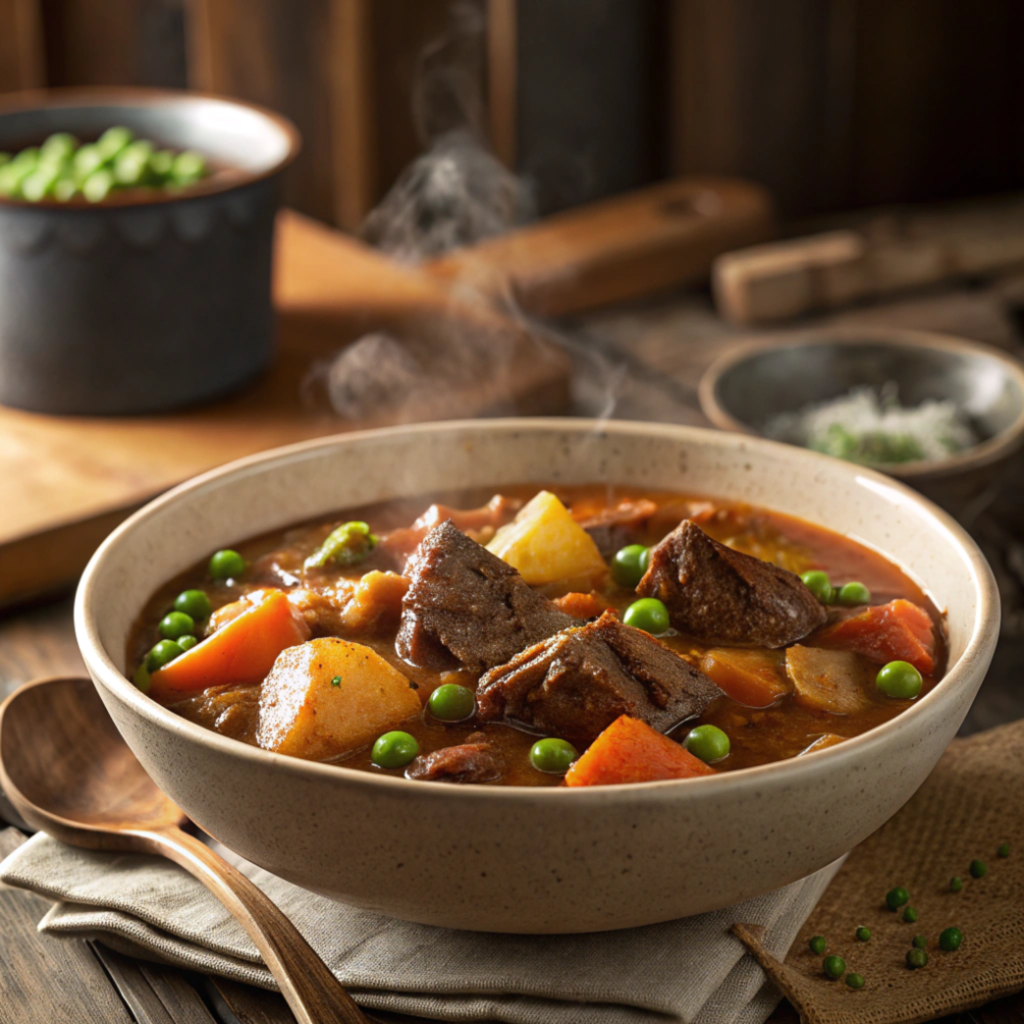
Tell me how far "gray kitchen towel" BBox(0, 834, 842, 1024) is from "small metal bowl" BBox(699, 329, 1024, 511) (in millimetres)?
1901

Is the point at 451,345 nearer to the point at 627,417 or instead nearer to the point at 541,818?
the point at 627,417

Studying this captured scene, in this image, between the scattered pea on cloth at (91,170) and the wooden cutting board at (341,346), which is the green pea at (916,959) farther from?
the scattered pea on cloth at (91,170)

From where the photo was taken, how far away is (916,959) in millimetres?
2176

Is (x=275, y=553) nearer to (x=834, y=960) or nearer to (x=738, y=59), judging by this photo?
(x=834, y=960)

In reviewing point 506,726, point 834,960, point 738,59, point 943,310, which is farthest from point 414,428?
point 738,59

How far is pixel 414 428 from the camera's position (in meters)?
3.02

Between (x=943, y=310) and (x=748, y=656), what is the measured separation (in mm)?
3372

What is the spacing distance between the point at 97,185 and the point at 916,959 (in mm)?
3230

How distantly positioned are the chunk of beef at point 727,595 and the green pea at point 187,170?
249cm

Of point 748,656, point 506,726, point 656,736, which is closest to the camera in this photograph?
point 656,736

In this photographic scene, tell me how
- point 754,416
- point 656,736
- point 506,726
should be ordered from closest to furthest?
1. point 656,736
2. point 506,726
3. point 754,416

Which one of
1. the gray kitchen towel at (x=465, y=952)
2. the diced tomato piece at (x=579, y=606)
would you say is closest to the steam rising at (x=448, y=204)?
the diced tomato piece at (x=579, y=606)

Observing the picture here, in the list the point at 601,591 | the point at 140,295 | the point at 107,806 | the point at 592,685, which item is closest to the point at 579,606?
the point at 601,591

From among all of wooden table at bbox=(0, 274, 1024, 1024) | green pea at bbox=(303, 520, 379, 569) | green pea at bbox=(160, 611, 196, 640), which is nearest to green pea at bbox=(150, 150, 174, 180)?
wooden table at bbox=(0, 274, 1024, 1024)
